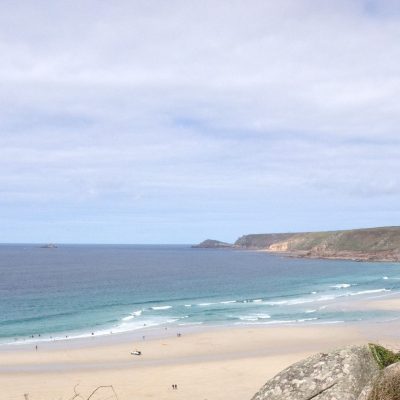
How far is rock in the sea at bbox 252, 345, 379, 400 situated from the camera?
5.41m

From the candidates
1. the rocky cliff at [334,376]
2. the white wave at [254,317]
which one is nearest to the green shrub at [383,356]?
the rocky cliff at [334,376]

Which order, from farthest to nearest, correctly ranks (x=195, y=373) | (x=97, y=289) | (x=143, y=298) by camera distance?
1. (x=97, y=289)
2. (x=143, y=298)
3. (x=195, y=373)

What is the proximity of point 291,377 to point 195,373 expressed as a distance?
30.8 m

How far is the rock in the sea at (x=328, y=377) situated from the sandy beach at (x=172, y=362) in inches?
993

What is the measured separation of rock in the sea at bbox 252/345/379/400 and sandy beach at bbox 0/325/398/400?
25.2 m

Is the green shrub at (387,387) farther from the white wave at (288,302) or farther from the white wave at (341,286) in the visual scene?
the white wave at (341,286)

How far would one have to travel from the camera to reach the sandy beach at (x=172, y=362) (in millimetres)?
31375

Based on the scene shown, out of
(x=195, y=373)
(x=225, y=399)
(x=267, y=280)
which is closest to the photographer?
(x=225, y=399)

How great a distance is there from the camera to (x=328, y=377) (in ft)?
18.1

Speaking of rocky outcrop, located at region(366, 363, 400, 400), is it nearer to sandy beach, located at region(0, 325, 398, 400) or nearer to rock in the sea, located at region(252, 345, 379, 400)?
rock in the sea, located at region(252, 345, 379, 400)

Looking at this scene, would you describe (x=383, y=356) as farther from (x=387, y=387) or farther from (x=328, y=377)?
(x=387, y=387)

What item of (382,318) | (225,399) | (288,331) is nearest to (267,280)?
(382,318)

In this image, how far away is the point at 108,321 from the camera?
57.2 metres

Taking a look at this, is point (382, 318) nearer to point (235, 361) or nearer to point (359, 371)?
point (235, 361)
